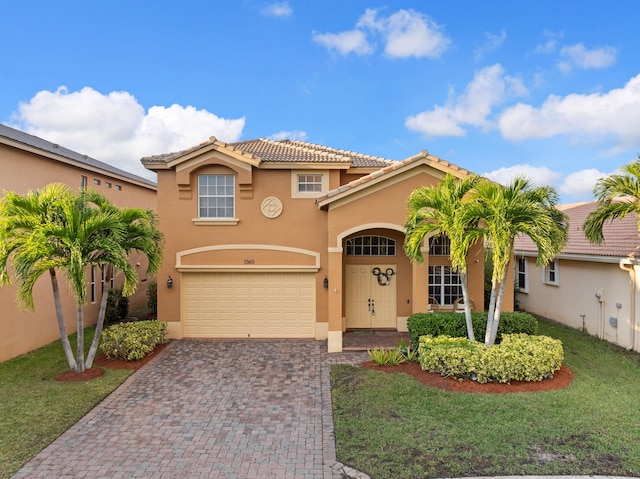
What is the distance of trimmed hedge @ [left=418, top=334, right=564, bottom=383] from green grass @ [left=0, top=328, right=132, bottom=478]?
806 cm

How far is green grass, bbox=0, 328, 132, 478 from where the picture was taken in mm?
6523

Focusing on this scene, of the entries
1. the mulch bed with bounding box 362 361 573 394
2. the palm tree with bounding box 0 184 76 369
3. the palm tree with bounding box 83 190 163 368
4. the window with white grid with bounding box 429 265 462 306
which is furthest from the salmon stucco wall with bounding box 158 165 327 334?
the mulch bed with bounding box 362 361 573 394

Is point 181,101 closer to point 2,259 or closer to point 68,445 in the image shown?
point 2,259

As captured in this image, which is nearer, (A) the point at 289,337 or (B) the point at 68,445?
(B) the point at 68,445

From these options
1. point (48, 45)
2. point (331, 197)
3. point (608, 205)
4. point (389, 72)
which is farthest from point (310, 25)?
point (608, 205)

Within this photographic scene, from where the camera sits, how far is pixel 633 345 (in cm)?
1173

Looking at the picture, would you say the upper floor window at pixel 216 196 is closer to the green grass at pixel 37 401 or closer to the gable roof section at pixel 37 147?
the gable roof section at pixel 37 147

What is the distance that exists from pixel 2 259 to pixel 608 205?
1551 centimetres

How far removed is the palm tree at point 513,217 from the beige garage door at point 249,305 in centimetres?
654

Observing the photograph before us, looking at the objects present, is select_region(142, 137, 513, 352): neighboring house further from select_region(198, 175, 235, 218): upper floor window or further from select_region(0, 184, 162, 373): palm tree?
select_region(0, 184, 162, 373): palm tree

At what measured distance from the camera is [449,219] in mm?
9688

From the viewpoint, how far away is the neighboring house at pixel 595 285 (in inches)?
468

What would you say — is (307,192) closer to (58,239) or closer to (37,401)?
(58,239)

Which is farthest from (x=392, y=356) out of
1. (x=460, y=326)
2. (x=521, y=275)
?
(x=521, y=275)
